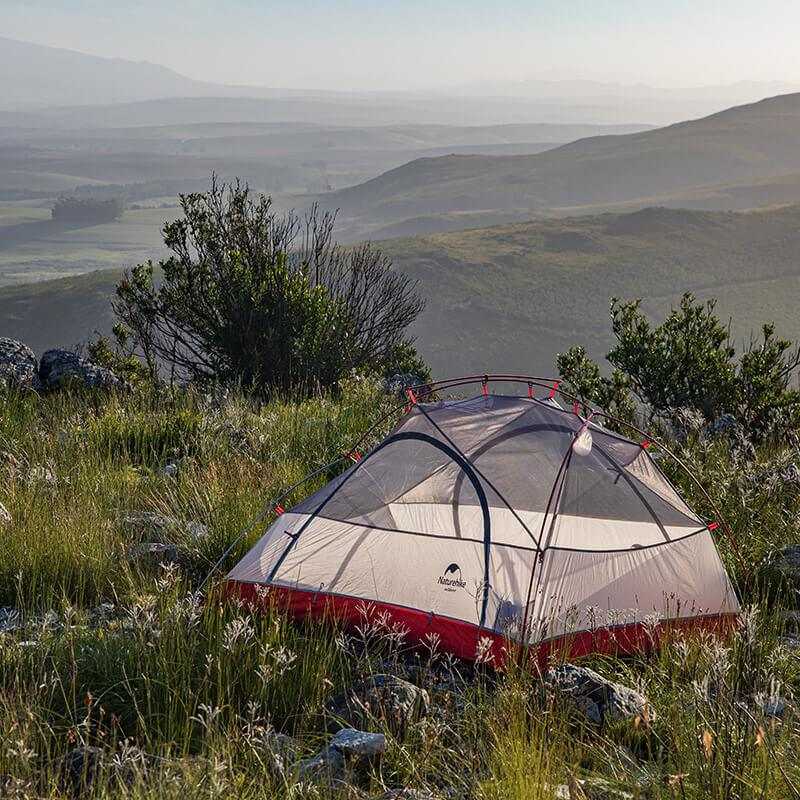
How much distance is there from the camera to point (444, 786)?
132 inches

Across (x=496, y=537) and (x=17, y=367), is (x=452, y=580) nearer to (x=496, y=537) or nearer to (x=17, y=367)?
(x=496, y=537)

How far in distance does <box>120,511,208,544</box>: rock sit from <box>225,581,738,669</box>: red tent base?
75 cm

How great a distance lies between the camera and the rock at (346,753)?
3215 mm

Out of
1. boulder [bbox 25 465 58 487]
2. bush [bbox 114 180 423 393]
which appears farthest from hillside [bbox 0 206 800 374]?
boulder [bbox 25 465 58 487]

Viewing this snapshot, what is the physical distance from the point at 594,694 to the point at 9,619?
2772 millimetres

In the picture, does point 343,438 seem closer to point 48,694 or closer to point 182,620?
point 182,620

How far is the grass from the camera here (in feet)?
9.56

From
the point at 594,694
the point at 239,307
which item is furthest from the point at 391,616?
the point at 239,307

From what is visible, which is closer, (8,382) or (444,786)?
(444,786)

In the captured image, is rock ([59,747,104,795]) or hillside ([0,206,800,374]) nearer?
rock ([59,747,104,795])

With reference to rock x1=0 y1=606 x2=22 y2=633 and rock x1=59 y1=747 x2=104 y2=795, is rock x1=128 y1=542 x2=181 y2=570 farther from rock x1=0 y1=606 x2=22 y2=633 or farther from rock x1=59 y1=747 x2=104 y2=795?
rock x1=59 y1=747 x2=104 y2=795

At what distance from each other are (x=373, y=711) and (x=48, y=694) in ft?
3.98

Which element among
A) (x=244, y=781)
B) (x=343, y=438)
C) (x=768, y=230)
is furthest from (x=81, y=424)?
(x=768, y=230)

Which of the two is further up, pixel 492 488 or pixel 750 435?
pixel 492 488
